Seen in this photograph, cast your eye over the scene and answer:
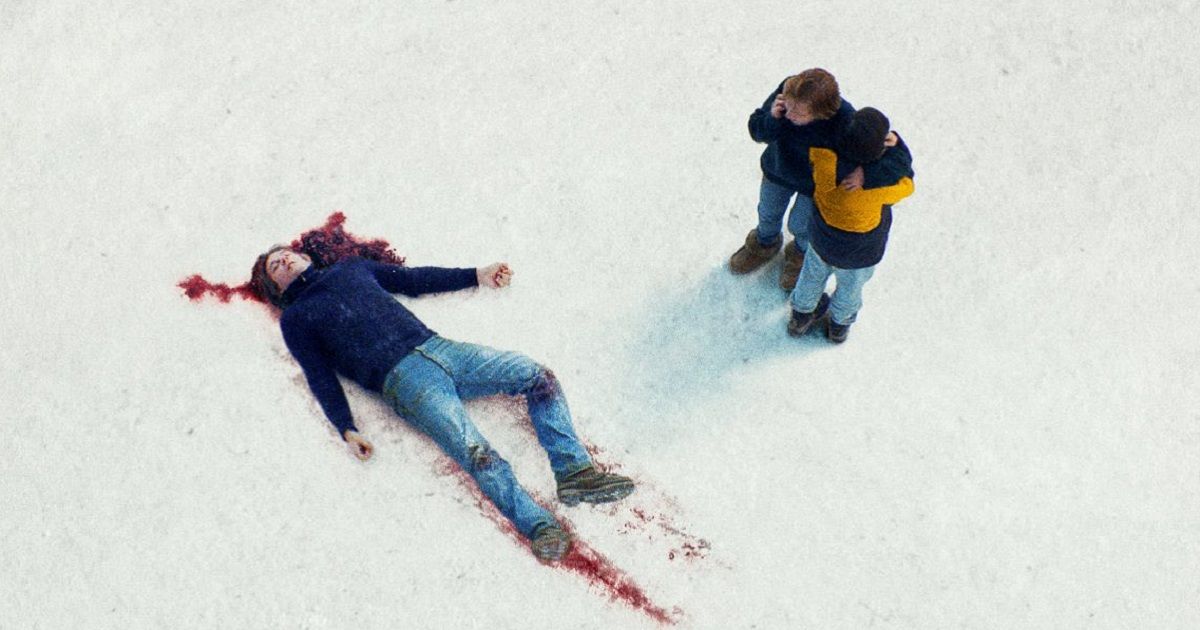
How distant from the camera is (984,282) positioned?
4.36m

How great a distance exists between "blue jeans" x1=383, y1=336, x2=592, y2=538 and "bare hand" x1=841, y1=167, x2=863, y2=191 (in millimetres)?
1420

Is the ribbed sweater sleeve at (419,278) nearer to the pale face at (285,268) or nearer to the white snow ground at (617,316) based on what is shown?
the white snow ground at (617,316)

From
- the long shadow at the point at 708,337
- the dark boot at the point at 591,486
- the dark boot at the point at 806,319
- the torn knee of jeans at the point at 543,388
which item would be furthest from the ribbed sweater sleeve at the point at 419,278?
the dark boot at the point at 806,319

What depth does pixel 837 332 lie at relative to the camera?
4129 mm

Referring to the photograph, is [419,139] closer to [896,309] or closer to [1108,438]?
[896,309]

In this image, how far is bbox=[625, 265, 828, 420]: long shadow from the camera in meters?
4.17

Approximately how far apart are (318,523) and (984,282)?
3.06 metres

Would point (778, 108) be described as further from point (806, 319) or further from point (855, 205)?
point (806, 319)

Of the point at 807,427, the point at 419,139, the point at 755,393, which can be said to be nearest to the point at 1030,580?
the point at 807,427

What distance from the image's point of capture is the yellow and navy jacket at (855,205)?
129 inches

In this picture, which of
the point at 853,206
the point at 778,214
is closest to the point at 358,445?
the point at 778,214

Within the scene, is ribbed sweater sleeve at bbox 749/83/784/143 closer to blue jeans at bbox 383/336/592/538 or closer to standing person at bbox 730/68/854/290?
standing person at bbox 730/68/854/290

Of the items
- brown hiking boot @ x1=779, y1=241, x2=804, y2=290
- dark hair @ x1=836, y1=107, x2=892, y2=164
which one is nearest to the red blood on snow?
brown hiking boot @ x1=779, y1=241, x2=804, y2=290

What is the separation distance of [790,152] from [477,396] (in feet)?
5.26
